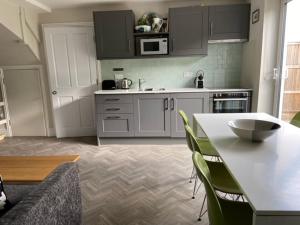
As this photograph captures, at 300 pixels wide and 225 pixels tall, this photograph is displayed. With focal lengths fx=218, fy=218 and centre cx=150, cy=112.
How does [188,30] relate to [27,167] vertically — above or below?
above

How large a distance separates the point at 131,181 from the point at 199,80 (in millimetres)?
2338

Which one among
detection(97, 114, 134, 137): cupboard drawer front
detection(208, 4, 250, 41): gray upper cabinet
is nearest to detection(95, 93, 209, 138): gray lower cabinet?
detection(97, 114, 134, 137): cupboard drawer front

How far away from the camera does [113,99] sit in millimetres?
3789

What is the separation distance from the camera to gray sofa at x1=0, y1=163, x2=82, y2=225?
2.95 ft

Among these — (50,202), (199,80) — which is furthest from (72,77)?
(50,202)

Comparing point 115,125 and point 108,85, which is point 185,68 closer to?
point 108,85

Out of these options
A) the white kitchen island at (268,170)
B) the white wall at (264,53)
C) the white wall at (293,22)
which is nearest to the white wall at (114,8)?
the white wall at (264,53)

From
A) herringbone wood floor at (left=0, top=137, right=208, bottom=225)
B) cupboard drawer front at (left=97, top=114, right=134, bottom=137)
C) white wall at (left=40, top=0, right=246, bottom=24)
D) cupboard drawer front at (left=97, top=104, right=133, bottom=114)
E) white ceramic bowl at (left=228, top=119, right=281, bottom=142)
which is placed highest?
white wall at (left=40, top=0, right=246, bottom=24)

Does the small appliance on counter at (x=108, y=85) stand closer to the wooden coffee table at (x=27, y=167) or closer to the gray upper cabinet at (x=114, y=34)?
the gray upper cabinet at (x=114, y=34)

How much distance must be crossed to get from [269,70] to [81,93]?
337cm

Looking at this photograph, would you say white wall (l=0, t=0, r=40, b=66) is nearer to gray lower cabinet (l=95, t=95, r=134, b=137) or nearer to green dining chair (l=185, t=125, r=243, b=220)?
gray lower cabinet (l=95, t=95, r=134, b=137)

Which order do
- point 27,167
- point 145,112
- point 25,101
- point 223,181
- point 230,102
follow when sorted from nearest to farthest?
point 223,181 → point 27,167 → point 230,102 → point 145,112 → point 25,101

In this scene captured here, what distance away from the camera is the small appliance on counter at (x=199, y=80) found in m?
4.08

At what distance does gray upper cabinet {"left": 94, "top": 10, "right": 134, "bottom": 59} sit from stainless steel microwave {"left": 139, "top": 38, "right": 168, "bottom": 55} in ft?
0.65
